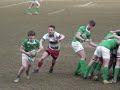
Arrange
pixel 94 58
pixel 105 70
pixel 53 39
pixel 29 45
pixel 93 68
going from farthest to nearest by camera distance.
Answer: pixel 53 39
pixel 93 68
pixel 94 58
pixel 29 45
pixel 105 70

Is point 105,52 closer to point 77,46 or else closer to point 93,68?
point 93,68

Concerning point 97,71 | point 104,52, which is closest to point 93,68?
point 97,71

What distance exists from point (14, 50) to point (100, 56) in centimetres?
595

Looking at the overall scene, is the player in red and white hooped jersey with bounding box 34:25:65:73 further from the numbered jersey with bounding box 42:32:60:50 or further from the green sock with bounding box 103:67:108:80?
the green sock with bounding box 103:67:108:80

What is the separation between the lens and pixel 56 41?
1231 centimetres

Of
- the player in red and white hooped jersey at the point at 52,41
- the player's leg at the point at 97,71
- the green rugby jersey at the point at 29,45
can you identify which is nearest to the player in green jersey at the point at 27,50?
the green rugby jersey at the point at 29,45

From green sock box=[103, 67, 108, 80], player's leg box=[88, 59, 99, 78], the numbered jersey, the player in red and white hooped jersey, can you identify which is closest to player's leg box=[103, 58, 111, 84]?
green sock box=[103, 67, 108, 80]

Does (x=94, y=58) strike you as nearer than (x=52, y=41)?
Yes

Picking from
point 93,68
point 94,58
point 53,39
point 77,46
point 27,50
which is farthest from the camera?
point 53,39

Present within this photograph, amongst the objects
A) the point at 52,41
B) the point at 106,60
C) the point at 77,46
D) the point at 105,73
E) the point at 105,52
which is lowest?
the point at 105,73

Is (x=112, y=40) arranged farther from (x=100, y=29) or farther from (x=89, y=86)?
(x=100, y=29)

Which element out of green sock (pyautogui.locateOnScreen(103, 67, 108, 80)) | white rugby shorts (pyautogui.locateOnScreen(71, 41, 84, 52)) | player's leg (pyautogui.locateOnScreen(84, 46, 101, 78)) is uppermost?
white rugby shorts (pyautogui.locateOnScreen(71, 41, 84, 52))

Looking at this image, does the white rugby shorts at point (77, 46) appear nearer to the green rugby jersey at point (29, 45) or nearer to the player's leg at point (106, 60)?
the player's leg at point (106, 60)

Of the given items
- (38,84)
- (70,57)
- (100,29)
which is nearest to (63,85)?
(38,84)
